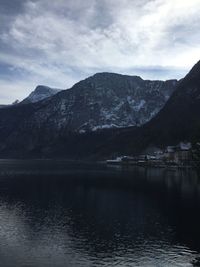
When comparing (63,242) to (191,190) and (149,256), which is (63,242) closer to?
(149,256)

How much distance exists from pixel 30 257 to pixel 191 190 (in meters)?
79.4

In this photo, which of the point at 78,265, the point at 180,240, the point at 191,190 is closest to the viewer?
the point at 78,265

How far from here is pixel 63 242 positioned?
64.0 metres

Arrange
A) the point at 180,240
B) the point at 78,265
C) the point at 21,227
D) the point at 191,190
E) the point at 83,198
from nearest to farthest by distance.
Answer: the point at 78,265 → the point at 180,240 → the point at 21,227 → the point at 83,198 → the point at 191,190

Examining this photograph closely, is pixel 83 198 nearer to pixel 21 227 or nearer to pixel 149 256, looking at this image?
pixel 21 227

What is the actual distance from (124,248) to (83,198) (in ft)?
175

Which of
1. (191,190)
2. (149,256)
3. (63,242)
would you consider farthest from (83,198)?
(149,256)

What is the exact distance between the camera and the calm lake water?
185 feet

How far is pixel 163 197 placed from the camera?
11450 centimetres

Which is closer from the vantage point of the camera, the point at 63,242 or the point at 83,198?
the point at 63,242

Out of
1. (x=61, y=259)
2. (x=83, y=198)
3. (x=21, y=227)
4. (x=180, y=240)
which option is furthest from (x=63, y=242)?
(x=83, y=198)

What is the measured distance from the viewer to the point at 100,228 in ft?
243

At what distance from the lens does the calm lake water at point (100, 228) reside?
5625 cm

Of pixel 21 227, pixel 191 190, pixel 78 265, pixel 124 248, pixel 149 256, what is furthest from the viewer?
pixel 191 190
